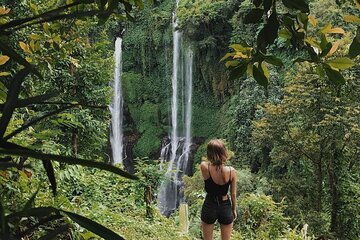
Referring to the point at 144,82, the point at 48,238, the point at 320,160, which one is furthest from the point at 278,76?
the point at 48,238

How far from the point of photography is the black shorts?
113 inches

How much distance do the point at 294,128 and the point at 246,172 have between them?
83.7 inches

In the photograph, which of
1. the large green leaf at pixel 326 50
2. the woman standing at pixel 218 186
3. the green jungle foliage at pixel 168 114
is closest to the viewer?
the green jungle foliage at pixel 168 114

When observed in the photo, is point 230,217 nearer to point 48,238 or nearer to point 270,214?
point 270,214

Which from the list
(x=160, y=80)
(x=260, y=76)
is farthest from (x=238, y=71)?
(x=160, y=80)

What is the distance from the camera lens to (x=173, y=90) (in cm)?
1697

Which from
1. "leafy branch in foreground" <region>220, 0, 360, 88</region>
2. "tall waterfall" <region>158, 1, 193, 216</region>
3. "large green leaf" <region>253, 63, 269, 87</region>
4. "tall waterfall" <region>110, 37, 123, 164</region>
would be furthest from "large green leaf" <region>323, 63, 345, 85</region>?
"tall waterfall" <region>110, 37, 123, 164</region>

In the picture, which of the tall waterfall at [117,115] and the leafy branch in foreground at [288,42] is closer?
the leafy branch in foreground at [288,42]

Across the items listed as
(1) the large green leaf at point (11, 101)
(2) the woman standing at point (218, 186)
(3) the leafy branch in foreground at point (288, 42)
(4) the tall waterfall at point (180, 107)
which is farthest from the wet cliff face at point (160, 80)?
(1) the large green leaf at point (11, 101)

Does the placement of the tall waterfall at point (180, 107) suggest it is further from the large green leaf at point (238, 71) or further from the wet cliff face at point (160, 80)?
the large green leaf at point (238, 71)

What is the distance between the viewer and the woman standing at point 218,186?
2818mm

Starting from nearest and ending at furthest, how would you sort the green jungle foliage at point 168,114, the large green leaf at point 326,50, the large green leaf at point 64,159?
the large green leaf at point 64,159 → the green jungle foliage at point 168,114 → the large green leaf at point 326,50

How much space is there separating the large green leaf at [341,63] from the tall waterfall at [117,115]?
614 inches

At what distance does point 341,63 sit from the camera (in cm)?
72
